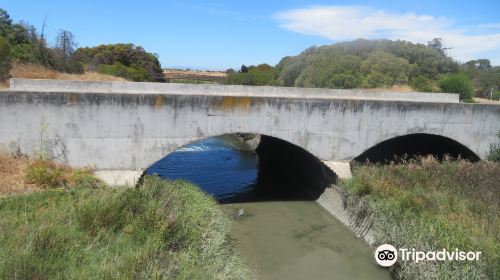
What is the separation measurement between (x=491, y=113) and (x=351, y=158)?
5.39 m

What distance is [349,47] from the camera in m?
46.5

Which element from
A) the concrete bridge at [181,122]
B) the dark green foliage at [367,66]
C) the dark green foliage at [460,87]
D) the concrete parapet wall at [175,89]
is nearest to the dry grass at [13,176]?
the concrete bridge at [181,122]

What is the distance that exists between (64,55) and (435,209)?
83.8 ft

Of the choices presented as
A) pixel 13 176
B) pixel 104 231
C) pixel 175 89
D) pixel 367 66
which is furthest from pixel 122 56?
pixel 104 231

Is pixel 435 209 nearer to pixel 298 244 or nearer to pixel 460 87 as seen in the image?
pixel 298 244

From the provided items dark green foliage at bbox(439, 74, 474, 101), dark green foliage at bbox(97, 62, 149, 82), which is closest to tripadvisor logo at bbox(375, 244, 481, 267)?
dark green foliage at bbox(439, 74, 474, 101)

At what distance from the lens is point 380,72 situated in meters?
34.3

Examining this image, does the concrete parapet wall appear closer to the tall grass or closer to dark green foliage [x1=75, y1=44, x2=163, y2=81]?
the tall grass

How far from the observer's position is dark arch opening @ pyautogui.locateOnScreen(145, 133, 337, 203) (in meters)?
12.6

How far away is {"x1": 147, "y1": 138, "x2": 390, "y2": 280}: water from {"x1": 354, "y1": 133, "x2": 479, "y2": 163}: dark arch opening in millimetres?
3546

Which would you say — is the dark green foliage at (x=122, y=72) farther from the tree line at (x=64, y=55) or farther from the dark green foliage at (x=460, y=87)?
the dark green foliage at (x=460, y=87)

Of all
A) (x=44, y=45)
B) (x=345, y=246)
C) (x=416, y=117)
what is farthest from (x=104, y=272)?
(x=44, y=45)

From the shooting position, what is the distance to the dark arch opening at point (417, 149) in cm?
1364

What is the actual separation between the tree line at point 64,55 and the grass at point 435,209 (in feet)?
43.4
